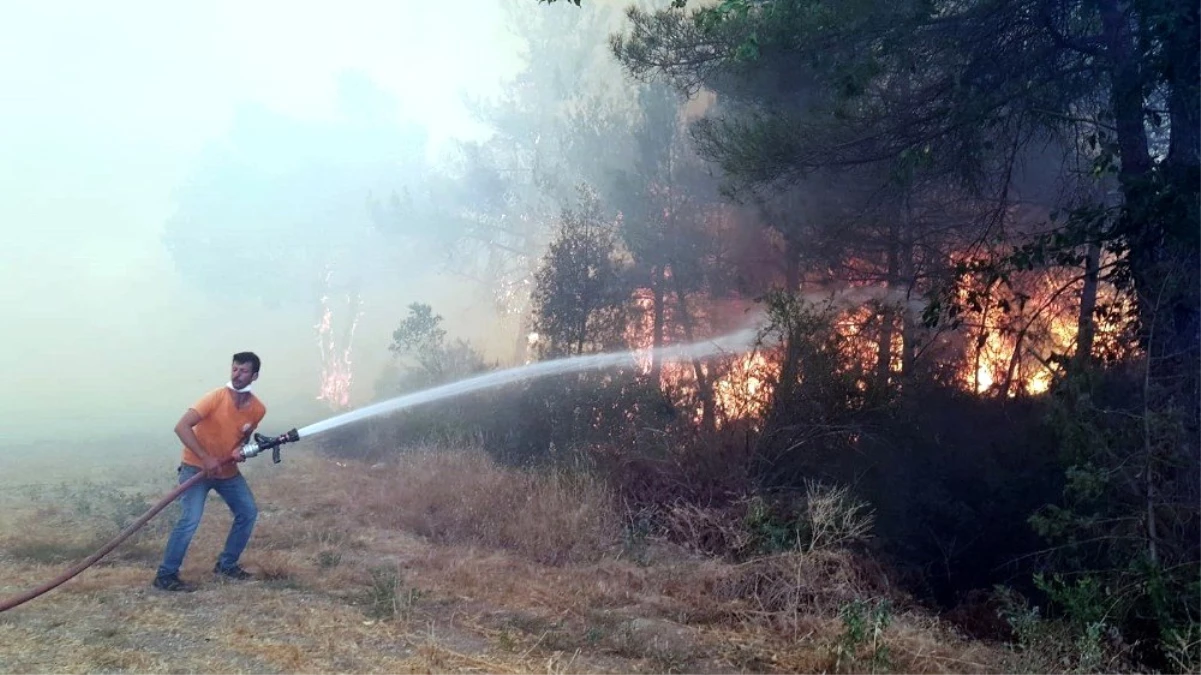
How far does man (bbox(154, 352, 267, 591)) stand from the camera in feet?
21.2

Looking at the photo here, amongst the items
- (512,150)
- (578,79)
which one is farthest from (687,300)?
(512,150)

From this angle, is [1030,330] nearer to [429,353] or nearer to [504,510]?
[504,510]

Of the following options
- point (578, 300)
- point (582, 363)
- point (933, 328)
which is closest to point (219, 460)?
point (582, 363)

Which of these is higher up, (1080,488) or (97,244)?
(97,244)

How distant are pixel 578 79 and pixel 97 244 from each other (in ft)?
161

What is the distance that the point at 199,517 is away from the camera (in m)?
6.57

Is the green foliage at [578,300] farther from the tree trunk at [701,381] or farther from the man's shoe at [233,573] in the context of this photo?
the man's shoe at [233,573]

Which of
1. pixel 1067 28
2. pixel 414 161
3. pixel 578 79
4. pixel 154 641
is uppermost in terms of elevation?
pixel 414 161

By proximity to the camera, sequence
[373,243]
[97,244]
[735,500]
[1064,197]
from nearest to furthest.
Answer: [735,500]
[1064,197]
[373,243]
[97,244]

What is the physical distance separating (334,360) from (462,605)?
110 feet

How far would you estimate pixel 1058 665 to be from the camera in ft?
16.5

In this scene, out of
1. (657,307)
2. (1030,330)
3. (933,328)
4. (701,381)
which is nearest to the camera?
(933,328)

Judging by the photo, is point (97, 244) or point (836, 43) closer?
point (836, 43)

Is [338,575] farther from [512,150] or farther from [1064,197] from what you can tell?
[512,150]
